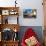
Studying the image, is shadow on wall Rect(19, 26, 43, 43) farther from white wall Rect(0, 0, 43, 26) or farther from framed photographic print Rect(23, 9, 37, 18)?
framed photographic print Rect(23, 9, 37, 18)

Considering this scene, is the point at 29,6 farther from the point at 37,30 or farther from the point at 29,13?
the point at 37,30

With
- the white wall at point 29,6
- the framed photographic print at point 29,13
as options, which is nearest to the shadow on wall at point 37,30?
the white wall at point 29,6

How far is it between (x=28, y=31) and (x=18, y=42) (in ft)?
1.60

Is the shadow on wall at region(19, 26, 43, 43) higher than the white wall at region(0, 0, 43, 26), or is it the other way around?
the white wall at region(0, 0, 43, 26)

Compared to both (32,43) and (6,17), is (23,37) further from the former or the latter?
(6,17)

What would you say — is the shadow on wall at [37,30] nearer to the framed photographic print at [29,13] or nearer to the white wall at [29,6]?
the white wall at [29,6]

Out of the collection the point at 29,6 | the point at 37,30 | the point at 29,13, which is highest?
the point at 29,6

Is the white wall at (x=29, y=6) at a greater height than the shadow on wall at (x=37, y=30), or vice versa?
the white wall at (x=29, y=6)

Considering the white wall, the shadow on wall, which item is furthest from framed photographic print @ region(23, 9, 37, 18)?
the shadow on wall

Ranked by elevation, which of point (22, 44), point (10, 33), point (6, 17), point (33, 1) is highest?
point (33, 1)

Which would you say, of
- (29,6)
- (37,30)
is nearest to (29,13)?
(29,6)

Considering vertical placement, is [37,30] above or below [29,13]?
below

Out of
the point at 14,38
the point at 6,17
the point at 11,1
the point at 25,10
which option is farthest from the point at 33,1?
the point at 14,38

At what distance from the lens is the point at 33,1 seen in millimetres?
5328
